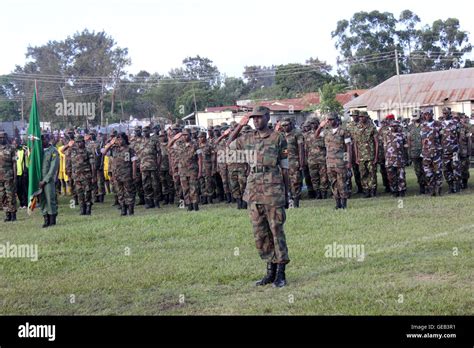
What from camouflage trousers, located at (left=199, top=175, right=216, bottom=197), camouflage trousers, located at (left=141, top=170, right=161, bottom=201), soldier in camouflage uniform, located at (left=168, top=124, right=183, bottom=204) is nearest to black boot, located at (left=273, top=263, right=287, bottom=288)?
soldier in camouflage uniform, located at (left=168, top=124, right=183, bottom=204)

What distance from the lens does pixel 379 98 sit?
48.9 metres

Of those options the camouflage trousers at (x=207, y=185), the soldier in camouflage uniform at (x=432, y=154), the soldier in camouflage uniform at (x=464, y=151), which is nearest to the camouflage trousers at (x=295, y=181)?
the camouflage trousers at (x=207, y=185)

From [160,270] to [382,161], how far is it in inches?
367

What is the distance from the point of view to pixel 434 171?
50.3ft

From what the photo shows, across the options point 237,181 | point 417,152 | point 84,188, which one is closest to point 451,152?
point 417,152

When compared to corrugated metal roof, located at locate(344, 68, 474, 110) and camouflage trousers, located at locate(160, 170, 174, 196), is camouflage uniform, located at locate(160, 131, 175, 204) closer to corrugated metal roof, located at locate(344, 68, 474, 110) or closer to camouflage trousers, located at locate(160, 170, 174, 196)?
camouflage trousers, located at locate(160, 170, 174, 196)

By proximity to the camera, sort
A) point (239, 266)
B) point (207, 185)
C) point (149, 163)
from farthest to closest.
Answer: point (207, 185)
point (149, 163)
point (239, 266)

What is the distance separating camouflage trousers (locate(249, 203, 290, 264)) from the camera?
7.96m

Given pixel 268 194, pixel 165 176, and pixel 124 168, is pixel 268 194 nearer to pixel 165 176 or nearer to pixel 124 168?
pixel 124 168

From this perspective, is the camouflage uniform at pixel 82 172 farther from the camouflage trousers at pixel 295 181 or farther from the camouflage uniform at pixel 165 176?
the camouflage trousers at pixel 295 181

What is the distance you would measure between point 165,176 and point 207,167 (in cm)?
142

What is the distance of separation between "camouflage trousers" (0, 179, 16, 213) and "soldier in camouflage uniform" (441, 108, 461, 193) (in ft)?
33.5
